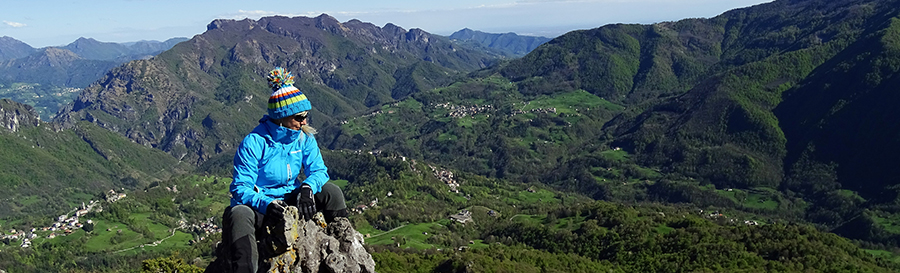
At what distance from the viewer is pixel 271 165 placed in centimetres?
1129

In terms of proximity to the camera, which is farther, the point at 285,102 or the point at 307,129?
the point at 307,129

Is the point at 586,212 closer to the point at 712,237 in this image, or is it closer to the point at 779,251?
the point at 712,237

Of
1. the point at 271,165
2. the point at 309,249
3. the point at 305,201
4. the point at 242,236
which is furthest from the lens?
the point at 309,249

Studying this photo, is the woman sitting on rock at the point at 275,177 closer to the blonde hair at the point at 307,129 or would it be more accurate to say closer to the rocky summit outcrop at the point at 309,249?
the blonde hair at the point at 307,129

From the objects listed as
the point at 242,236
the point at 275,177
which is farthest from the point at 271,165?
the point at 242,236

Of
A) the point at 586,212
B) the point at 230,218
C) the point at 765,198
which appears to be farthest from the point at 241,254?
the point at 765,198

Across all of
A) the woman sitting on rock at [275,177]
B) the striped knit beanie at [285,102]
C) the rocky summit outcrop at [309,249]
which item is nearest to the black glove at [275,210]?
the woman sitting on rock at [275,177]

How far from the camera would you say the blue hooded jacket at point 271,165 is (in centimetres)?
1067

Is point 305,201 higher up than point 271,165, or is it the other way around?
point 271,165

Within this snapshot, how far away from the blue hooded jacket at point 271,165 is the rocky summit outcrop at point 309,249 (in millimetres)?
733

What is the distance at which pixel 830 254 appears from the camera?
8556cm

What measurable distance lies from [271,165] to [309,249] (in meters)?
2.14

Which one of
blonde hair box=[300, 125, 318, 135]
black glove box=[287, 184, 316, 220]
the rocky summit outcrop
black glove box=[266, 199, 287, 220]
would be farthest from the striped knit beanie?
the rocky summit outcrop

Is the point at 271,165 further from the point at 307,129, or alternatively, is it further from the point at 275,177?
the point at 307,129
